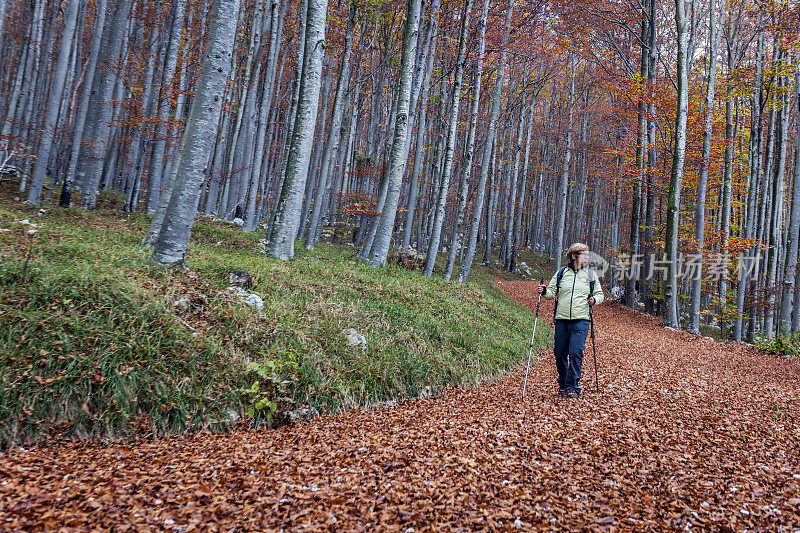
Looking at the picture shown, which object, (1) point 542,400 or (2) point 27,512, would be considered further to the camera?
(1) point 542,400

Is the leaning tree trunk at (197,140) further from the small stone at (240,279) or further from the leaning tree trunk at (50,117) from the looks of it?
the leaning tree trunk at (50,117)

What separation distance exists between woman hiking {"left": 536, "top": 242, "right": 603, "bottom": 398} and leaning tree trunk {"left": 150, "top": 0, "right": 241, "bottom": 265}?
4986 millimetres

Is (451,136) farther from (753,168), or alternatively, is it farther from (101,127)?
(753,168)

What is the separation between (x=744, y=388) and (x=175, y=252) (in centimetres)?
896

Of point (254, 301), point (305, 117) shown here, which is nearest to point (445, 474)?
point (254, 301)

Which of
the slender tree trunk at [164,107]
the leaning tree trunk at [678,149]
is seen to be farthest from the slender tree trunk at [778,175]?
the slender tree trunk at [164,107]

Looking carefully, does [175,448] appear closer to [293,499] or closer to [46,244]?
[293,499]

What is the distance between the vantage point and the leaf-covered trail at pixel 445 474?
2.29 metres

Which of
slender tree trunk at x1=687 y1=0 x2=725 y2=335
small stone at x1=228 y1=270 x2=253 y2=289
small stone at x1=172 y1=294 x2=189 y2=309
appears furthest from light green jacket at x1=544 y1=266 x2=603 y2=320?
slender tree trunk at x1=687 y1=0 x2=725 y2=335

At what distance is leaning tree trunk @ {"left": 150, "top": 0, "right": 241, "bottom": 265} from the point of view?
5.54m

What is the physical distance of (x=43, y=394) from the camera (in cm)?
315

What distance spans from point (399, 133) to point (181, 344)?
7.59 meters

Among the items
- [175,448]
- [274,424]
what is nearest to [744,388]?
[274,424]

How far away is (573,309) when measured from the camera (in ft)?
16.9
